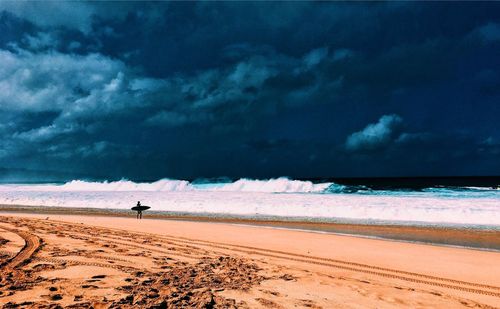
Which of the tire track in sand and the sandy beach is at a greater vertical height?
the tire track in sand

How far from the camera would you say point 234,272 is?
306 inches

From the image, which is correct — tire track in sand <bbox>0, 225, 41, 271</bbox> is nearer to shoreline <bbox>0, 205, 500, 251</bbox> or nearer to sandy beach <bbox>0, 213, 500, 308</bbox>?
sandy beach <bbox>0, 213, 500, 308</bbox>

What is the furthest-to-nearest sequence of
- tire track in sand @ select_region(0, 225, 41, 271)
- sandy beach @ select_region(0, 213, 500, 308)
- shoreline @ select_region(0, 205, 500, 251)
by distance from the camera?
shoreline @ select_region(0, 205, 500, 251)
tire track in sand @ select_region(0, 225, 41, 271)
sandy beach @ select_region(0, 213, 500, 308)

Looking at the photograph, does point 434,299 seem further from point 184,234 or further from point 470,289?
point 184,234

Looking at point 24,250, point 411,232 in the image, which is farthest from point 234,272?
point 411,232

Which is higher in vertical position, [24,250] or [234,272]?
[24,250]

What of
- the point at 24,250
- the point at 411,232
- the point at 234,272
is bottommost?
the point at 234,272

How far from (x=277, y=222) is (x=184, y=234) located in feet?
20.6

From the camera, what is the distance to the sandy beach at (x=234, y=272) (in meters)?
5.91

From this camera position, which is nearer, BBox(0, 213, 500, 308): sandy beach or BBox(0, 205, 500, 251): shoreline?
BBox(0, 213, 500, 308): sandy beach

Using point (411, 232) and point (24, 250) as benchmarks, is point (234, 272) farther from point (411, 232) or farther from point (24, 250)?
point (411, 232)

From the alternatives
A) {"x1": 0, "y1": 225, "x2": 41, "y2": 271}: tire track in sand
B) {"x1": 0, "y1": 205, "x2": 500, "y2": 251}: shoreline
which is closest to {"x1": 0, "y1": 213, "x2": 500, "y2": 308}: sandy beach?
{"x1": 0, "y1": 225, "x2": 41, "y2": 271}: tire track in sand

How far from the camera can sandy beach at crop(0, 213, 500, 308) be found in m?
5.91

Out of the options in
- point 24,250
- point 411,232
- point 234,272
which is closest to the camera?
point 234,272
